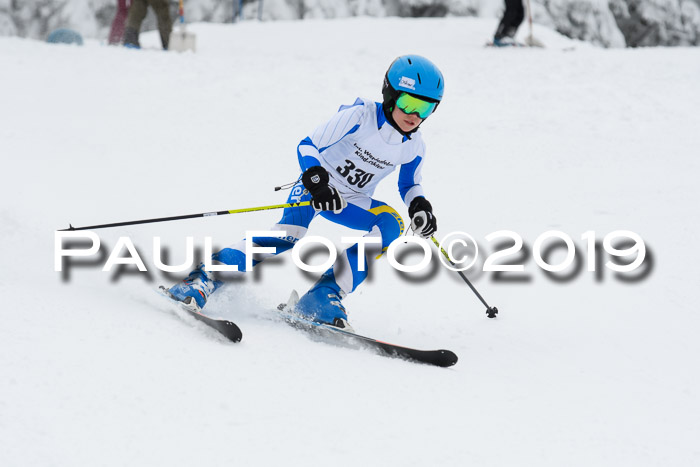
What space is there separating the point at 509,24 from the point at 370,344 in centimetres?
956

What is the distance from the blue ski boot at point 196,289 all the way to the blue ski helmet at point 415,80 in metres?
1.31

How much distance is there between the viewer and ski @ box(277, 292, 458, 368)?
10.2ft

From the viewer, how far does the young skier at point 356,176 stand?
132 inches

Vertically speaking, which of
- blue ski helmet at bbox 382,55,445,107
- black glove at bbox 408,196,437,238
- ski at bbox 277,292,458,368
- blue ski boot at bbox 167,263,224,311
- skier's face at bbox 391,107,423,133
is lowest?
ski at bbox 277,292,458,368

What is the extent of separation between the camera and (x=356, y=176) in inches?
144

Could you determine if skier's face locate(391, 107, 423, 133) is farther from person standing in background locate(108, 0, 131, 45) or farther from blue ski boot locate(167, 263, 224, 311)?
person standing in background locate(108, 0, 131, 45)

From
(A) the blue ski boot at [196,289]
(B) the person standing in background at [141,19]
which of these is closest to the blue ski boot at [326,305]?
(A) the blue ski boot at [196,289]

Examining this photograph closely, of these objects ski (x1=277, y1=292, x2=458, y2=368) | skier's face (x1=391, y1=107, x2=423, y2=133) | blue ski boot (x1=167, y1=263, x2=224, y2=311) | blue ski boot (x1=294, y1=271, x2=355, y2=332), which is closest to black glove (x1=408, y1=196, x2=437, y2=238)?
skier's face (x1=391, y1=107, x2=423, y2=133)

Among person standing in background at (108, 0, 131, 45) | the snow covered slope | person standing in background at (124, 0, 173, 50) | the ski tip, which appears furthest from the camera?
person standing in background at (108, 0, 131, 45)

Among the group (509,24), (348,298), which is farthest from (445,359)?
(509,24)

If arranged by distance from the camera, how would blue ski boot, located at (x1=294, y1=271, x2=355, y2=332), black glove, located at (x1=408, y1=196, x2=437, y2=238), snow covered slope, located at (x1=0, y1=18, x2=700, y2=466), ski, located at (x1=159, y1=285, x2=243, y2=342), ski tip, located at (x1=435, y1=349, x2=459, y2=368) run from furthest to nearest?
black glove, located at (x1=408, y1=196, x2=437, y2=238), blue ski boot, located at (x1=294, y1=271, x2=355, y2=332), ski tip, located at (x1=435, y1=349, x2=459, y2=368), ski, located at (x1=159, y1=285, x2=243, y2=342), snow covered slope, located at (x1=0, y1=18, x2=700, y2=466)

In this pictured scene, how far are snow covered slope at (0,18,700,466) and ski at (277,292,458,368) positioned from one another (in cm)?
8

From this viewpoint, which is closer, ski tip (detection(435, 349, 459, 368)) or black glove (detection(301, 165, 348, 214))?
ski tip (detection(435, 349, 459, 368))

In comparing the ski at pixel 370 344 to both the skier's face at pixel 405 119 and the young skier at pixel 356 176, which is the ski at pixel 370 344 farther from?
the skier's face at pixel 405 119
